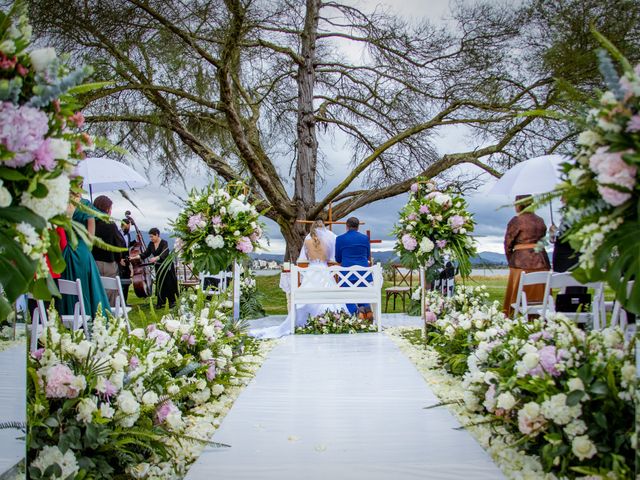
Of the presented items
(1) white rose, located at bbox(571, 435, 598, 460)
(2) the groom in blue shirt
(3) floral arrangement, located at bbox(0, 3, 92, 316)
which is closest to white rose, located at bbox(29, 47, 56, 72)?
(3) floral arrangement, located at bbox(0, 3, 92, 316)

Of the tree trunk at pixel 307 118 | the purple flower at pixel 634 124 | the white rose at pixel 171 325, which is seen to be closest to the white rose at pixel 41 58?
the purple flower at pixel 634 124

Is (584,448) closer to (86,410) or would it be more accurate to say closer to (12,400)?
(86,410)

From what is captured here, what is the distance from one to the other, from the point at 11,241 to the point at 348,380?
3857 mm

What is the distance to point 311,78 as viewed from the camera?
15.0 m

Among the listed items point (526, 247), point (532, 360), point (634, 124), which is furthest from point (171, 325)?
point (526, 247)

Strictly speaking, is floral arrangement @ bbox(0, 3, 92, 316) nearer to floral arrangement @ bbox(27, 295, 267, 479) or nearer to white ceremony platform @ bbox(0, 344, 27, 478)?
white ceremony platform @ bbox(0, 344, 27, 478)

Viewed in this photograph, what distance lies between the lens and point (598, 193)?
7.30ft

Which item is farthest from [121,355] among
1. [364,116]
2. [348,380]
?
[364,116]

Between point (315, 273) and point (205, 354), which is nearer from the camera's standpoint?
point (205, 354)

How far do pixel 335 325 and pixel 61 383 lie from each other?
23.0ft

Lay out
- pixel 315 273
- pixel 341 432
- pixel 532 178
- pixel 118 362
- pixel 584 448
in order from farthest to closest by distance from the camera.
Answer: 1. pixel 315 273
2. pixel 532 178
3. pixel 341 432
4. pixel 118 362
5. pixel 584 448

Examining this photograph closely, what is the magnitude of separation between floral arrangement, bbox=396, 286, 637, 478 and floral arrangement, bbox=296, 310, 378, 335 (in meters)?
5.53

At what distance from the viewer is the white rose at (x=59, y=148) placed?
6.52 ft

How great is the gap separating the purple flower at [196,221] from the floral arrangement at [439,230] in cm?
275
